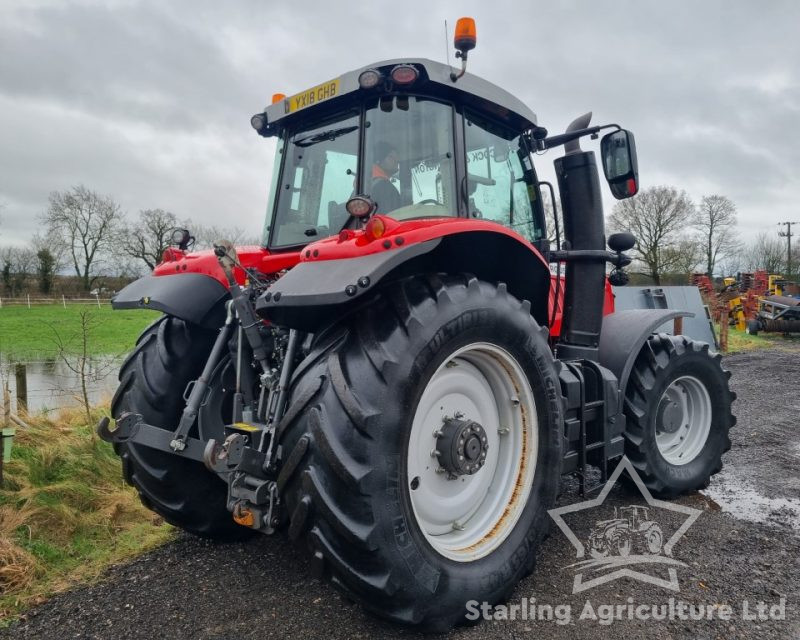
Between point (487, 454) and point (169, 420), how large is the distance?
1.59m

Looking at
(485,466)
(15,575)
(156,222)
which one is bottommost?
(15,575)

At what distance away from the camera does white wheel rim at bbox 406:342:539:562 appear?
2.42m

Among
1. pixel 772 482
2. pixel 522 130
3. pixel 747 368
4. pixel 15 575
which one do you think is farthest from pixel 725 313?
pixel 15 575

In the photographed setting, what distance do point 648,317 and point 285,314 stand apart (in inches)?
103

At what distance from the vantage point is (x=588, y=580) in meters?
2.67

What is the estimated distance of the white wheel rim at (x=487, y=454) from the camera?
2.42 meters

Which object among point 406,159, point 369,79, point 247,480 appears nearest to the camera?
point 247,480

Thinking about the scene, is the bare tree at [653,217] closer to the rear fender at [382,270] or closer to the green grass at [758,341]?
the green grass at [758,341]

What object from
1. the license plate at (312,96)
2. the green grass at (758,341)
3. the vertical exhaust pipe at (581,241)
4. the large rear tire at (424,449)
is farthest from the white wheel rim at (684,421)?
the green grass at (758,341)

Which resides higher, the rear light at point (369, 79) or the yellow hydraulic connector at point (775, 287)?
the rear light at point (369, 79)

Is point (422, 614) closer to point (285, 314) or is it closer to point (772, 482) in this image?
point (285, 314)

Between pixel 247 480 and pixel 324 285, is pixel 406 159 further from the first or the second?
pixel 247 480

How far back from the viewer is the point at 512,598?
8.27 ft

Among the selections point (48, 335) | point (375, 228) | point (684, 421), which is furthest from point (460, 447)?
point (48, 335)
